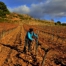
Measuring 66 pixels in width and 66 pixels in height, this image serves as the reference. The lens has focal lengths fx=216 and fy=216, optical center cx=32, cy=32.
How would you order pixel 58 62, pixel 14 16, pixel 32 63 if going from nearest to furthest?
1. pixel 32 63
2. pixel 58 62
3. pixel 14 16

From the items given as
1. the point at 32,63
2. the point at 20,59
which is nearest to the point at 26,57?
the point at 20,59

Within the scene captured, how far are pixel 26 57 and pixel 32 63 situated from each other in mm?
1541

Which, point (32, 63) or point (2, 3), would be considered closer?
point (32, 63)

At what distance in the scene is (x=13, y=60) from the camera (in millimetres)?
11797

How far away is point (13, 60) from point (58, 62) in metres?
2.51

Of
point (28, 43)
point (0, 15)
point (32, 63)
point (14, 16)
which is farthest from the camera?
point (14, 16)

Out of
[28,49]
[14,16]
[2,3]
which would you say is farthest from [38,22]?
[28,49]

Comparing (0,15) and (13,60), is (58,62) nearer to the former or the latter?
(13,60)

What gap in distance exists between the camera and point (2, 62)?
1134 cm

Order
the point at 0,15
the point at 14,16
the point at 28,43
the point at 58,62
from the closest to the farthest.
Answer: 1. the point at 58,62
2. the point at 28,43
3. the point at 0,15
4. the point at 14,16

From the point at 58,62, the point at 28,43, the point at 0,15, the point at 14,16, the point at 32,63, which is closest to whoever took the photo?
the point at 32,63

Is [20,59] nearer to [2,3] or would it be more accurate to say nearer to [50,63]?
[50,63]

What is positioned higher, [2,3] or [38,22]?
[2,3]

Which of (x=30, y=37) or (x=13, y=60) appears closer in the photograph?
(x=13, y=60)
